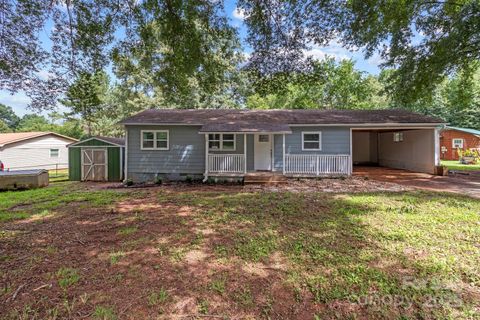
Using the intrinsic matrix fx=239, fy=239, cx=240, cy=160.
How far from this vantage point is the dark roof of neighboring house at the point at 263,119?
35.7 feet

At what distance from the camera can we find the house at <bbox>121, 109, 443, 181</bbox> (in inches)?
431

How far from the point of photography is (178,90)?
929cm

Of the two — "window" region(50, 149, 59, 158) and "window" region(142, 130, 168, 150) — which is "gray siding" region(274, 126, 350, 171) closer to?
"window" region(142, 130, 168, 150)

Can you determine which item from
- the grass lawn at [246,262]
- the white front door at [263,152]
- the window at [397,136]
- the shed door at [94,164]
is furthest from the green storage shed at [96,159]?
the window at [397,136]

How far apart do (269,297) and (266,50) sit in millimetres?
7629

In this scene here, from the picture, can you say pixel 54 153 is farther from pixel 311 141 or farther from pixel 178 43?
pixel 311 141

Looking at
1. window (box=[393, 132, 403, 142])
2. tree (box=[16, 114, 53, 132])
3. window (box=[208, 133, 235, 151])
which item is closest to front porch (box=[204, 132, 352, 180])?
window (box=[208, 133, 235, 151])

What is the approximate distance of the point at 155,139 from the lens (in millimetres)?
11648

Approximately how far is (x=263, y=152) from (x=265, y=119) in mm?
1789

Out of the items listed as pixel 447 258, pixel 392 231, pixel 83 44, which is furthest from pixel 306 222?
pixel 83 44

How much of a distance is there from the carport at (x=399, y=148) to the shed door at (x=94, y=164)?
1306 cm

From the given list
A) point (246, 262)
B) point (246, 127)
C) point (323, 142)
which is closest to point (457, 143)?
point (323, 142)

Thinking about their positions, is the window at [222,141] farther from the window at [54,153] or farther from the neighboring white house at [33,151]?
the window at [54,153]

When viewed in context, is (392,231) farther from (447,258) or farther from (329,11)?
(329,11)
